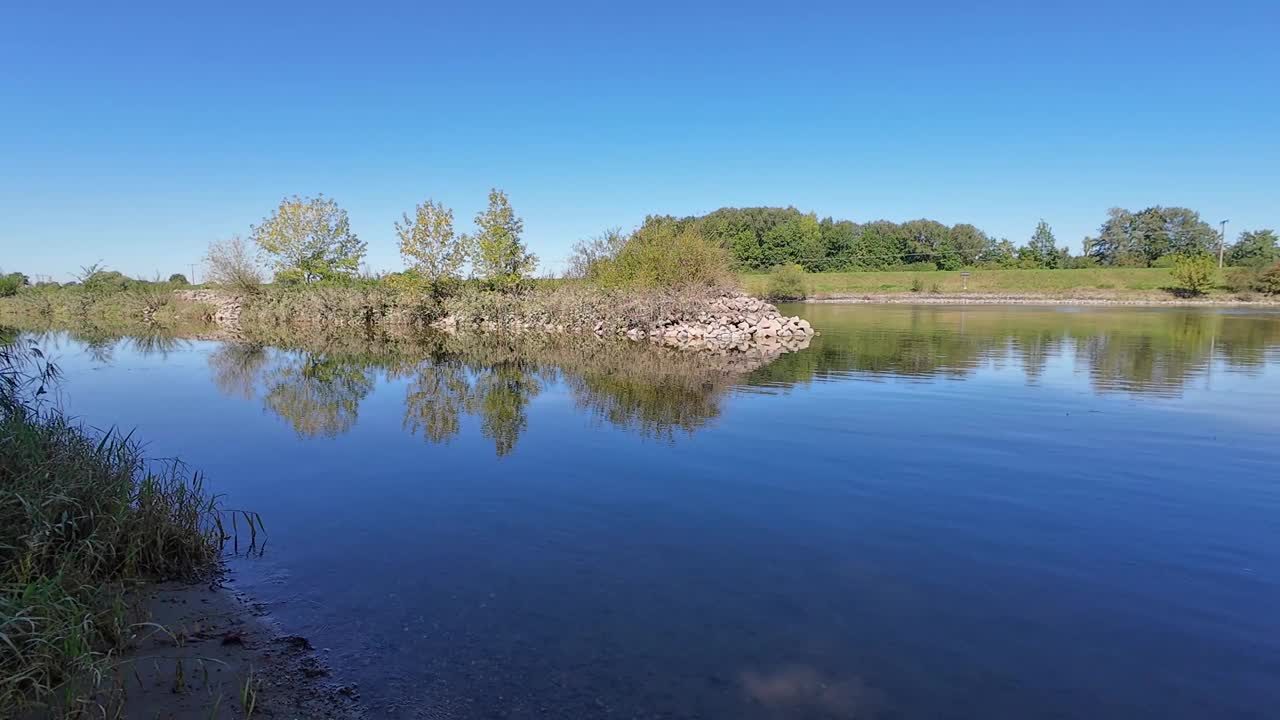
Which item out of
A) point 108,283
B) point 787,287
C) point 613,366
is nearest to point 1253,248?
point 787,287

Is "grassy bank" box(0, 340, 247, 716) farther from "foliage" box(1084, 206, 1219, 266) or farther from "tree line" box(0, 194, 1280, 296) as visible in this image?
"foliage" box(1084, 206, 1219, 266)

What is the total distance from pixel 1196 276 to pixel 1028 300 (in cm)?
1502

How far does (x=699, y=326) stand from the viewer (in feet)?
108

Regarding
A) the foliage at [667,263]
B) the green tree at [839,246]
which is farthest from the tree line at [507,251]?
the green tree at [839,246]

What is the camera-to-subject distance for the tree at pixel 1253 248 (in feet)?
293

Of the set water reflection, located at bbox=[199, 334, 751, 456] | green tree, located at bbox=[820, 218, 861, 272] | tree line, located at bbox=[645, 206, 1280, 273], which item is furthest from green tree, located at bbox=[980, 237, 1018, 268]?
water reflection, located at bbox=[199, 334, 751, 456]

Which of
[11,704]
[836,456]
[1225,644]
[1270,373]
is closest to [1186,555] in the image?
[1225,644]

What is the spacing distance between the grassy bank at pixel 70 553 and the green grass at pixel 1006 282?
73947 millimetres

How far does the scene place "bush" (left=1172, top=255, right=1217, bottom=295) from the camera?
71.4 metres

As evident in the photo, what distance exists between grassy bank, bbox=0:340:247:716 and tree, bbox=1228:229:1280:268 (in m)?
112

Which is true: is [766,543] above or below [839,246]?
below

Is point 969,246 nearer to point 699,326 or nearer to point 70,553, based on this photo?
point 699,326

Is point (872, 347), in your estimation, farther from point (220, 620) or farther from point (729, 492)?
point (220, 620)

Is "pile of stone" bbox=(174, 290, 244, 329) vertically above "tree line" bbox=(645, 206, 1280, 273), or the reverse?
"tree line" bbox=(645, 206, 1280, 273)
